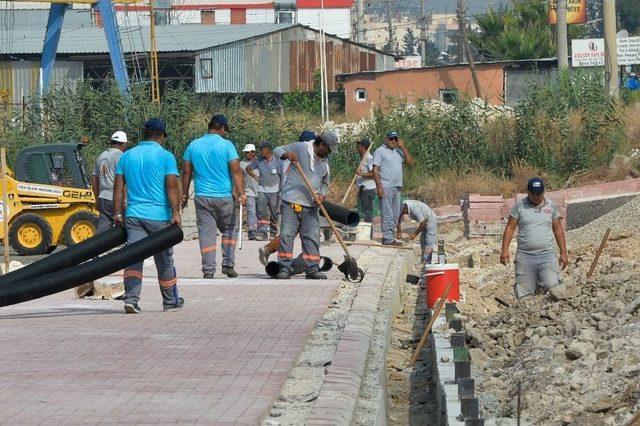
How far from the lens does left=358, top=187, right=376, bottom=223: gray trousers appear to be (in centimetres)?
2356

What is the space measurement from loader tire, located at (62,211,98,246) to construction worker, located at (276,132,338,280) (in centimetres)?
861

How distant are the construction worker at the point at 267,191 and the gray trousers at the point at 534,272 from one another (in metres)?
11.1

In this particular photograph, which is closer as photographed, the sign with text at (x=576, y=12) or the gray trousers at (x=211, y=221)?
the gray trousers at (x=211, y=221)

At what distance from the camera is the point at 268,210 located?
2508 centimetres

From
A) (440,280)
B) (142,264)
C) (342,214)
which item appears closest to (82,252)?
(142,264)

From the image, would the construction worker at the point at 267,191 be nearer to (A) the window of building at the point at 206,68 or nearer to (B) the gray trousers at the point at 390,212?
(B) the gray trousers at the point at 390,212

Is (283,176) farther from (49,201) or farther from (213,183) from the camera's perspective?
(49,201)

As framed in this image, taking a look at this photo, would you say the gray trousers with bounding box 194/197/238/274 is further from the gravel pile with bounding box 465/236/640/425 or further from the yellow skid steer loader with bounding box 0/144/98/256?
the yellow skid steer loader with bounding box 0/144/98/256

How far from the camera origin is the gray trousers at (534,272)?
13.7 meters

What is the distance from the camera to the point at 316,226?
1567 centimetres

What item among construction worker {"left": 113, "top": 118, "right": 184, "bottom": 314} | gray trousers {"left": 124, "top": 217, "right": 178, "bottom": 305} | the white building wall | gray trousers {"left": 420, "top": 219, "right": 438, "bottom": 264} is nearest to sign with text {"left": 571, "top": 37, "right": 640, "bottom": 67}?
gray trousers {"left": 420, "top": 219, "right": 438, "bottom": 264}

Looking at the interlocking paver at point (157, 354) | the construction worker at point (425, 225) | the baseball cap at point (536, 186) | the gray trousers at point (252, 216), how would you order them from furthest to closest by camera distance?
the gray trousers at point (252, 216), the construction worker at point (425, 225), the baseball cap at point (536, 186), the interlocking paver at point (157, 354)

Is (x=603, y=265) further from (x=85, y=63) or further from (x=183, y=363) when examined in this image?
(x=85, y=63)

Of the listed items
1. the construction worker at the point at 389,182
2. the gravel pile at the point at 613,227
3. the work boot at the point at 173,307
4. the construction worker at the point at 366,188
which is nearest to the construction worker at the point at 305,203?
the work boot at the point at 173,307
